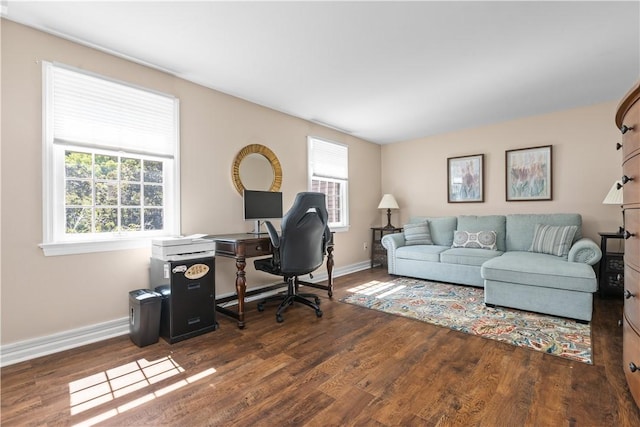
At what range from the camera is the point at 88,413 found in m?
1.54

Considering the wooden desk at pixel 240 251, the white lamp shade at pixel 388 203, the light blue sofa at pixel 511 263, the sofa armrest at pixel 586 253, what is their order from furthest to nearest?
the white lamp shade at pixel 388 203 < the sofa armrest at pixel 586 253 < the light blue sofa at pixel 511 263 < the wooden desk at pixel 240 251

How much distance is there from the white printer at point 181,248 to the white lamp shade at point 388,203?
3504mm

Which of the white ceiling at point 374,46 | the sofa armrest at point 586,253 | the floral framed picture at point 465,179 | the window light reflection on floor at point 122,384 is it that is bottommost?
the window light reflection on floor at point 122,384

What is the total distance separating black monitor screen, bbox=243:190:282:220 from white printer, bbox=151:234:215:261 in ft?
2.45

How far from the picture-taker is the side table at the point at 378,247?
17.8 feet

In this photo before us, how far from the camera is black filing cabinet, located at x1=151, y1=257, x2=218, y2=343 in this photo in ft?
7.82

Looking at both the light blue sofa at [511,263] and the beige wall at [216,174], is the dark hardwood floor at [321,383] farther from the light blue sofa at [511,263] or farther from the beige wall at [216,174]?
the beige wall at [216,174]

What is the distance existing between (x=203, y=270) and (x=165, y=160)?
46.3 inches

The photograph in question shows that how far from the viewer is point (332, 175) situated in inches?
191

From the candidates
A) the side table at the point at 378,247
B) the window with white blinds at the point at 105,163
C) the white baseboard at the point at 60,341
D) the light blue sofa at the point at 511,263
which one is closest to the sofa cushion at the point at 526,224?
the light blue sofa at the point at 511,263

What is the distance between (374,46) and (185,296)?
2579 millimetres

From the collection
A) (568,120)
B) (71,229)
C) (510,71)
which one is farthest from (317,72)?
(568,120)

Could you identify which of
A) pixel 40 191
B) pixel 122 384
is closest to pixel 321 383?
pixel 122 384

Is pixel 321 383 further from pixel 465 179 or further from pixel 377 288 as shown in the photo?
pixel 465 179
